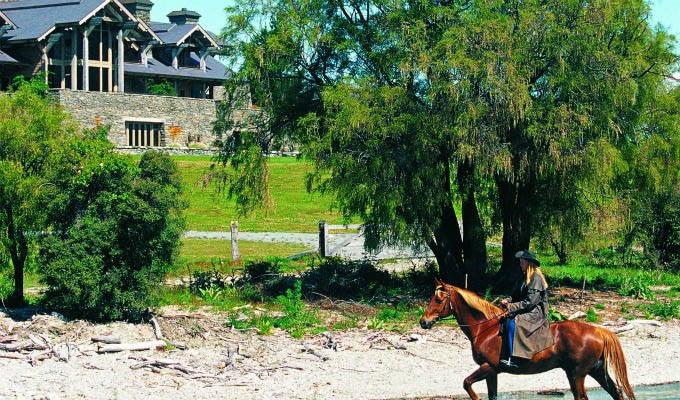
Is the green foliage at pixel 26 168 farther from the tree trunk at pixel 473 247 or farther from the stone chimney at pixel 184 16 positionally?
the stone chimney at pixel 184 16

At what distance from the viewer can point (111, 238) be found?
19078 millimetres

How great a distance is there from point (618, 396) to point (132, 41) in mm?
57465

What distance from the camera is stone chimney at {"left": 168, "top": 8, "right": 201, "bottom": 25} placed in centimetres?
7488

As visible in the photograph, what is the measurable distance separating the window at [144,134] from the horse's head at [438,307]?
50408mm

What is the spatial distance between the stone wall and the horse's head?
46171mm

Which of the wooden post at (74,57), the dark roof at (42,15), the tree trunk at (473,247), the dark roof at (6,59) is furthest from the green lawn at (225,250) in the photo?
the wooden post at (74,57)

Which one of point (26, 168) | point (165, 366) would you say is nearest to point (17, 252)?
point (26, 168)

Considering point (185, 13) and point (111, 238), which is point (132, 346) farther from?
point (185, 13)

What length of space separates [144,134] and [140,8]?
591 inches

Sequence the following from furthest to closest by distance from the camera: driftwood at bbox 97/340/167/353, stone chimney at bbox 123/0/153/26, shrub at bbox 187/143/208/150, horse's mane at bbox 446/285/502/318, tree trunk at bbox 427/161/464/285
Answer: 1. stone chimney at bbox 123/0/153/26
2. shrub at bbox 187/143/208/150
3. tree trunk at bbox 427/161/464/285
4. driftwood at bbox 97/340/167/353
5. horse's mane at bbox 446/285/502/318

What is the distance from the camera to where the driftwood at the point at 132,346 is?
17438mm

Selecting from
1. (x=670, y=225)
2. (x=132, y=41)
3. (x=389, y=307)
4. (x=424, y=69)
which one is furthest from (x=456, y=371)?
(x=132, y=41)

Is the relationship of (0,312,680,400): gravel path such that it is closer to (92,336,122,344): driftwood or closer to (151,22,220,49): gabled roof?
(92,336,122,344): driftwood

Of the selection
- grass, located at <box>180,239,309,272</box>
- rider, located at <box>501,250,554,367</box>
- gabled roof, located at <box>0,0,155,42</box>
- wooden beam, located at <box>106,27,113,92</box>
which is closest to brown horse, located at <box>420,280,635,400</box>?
rider, located at <box>501,250,554,367</box>
